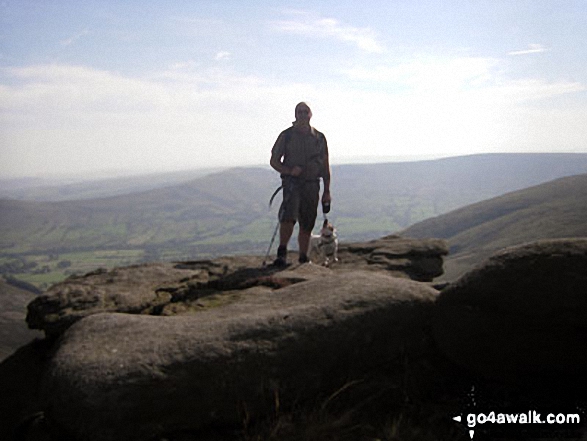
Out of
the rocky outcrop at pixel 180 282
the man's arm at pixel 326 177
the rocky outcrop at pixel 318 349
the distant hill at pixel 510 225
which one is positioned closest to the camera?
the rocky outcrop at pixel 318 349

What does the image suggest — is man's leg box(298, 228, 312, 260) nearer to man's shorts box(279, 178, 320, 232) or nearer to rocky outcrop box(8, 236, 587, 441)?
man's shorts box(279, 178, 320, 232)

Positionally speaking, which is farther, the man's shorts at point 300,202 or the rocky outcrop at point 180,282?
the man's shorts at point 300,202

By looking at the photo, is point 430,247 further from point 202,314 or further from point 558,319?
point 202,314

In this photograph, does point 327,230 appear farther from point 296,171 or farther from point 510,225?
point 510,225

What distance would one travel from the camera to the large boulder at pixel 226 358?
5379 mm

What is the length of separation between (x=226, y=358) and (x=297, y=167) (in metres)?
7.08

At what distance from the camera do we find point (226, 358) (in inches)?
235

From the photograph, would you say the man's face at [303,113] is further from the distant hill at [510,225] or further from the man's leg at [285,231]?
the distant hill at [510,225]

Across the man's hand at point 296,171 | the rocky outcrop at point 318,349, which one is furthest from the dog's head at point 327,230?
the rocky outcrop at point 318,349

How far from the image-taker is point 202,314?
7695mm

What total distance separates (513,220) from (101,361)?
174 metres

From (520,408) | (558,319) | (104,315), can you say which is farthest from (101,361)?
(558,319)

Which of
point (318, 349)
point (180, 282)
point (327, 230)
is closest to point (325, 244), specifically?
point (327, 230)

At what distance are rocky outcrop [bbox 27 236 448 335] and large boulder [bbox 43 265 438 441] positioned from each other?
5.06 feet
